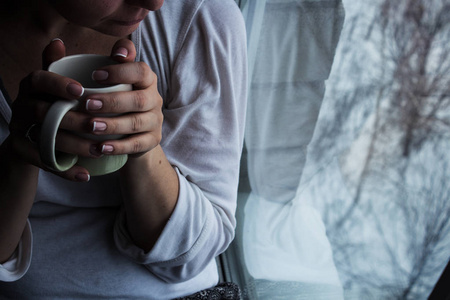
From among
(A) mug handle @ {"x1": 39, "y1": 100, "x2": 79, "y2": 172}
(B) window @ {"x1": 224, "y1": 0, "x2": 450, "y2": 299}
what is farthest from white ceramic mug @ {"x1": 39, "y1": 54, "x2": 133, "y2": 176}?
(B) window @ {"x1": 224, "y1": 0, "x2": 450, "y2": 299}

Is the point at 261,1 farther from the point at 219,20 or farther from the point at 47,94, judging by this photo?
the point at 47,94

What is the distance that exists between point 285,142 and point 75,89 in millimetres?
951

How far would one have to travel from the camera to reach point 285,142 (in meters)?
1.38

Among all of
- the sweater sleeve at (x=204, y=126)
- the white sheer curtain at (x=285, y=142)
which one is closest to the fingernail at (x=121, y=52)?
the sweater sleeve at (x=204, y=126)

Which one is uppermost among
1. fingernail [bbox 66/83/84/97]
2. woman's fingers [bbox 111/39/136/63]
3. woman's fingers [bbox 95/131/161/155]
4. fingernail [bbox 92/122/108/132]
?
woman's fingers [bbox 111/39/136/63]

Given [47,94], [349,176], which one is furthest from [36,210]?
[349,176]

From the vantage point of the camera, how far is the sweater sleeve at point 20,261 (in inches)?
31.8

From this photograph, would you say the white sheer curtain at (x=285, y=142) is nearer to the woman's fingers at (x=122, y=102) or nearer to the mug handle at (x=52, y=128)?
the woman's fingers at (x=122, y=102)

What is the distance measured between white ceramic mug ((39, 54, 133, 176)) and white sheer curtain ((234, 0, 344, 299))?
663mm

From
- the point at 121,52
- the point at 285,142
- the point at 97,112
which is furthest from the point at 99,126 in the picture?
the point at 285,142

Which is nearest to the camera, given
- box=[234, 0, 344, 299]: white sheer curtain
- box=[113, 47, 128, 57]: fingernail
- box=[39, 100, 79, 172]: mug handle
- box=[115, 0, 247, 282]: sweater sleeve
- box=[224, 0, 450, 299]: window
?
box=[39, 100, 79, 172]: mug handle

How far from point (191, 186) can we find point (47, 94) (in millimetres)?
371

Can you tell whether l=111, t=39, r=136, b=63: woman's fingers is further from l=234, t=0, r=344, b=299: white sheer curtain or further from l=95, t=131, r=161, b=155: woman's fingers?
l=234, t=0, r=344, b=299: white sheer curtain

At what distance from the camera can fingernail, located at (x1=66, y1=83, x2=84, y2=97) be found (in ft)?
1.69
